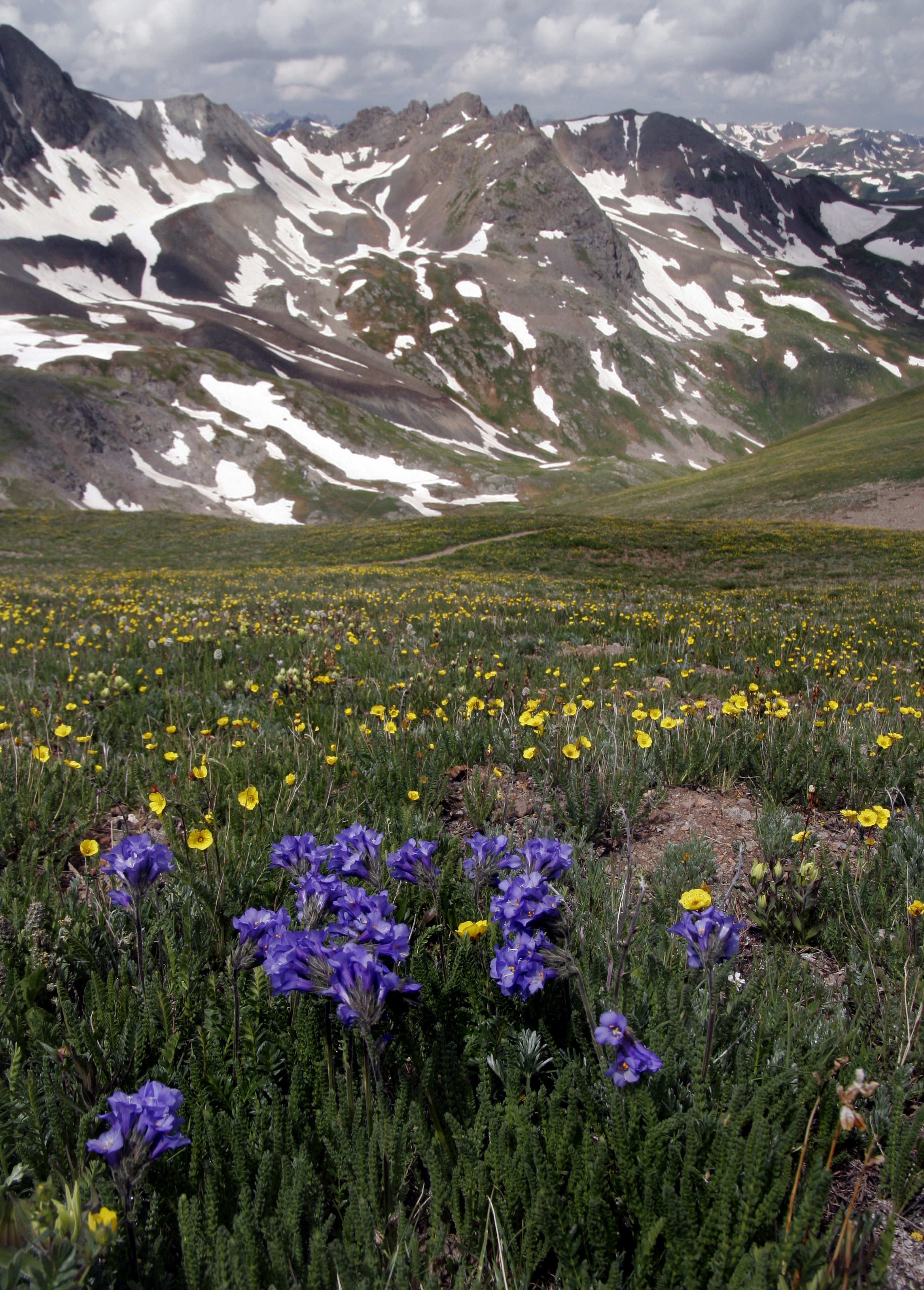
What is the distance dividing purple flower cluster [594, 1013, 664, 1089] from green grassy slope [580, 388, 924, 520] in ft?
172

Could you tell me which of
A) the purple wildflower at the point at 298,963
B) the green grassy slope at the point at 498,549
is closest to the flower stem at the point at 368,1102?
the purple wildflower at the point at 298,963

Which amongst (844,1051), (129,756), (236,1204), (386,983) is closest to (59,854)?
(129,756)

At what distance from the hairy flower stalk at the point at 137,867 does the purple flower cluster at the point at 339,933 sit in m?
0.35

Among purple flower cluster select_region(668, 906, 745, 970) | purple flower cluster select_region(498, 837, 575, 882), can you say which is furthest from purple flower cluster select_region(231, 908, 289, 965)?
purple flower cluster select_region(668, 906, 745, 970)

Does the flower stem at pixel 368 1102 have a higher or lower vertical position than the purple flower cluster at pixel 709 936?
lower

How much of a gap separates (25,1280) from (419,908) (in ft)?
5.37

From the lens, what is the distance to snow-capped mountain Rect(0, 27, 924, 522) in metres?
78.8

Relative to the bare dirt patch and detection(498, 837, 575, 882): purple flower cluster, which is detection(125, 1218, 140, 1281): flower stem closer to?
detection(498, 837, 575, 882): purple flower cluster

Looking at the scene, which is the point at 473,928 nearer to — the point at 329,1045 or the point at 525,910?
the point at 525,910

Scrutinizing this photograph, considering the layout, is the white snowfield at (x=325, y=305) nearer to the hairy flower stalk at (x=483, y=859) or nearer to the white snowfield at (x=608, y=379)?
the white snowfield at (x=608, y=379)

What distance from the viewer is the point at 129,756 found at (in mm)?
4148

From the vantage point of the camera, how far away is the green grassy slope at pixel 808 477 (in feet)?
163

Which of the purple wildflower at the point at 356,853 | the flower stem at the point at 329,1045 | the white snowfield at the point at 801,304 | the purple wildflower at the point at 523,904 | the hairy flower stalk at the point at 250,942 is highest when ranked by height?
the white snowfield at the point at 801,304

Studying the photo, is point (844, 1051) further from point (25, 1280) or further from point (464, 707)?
point (464, 707)
